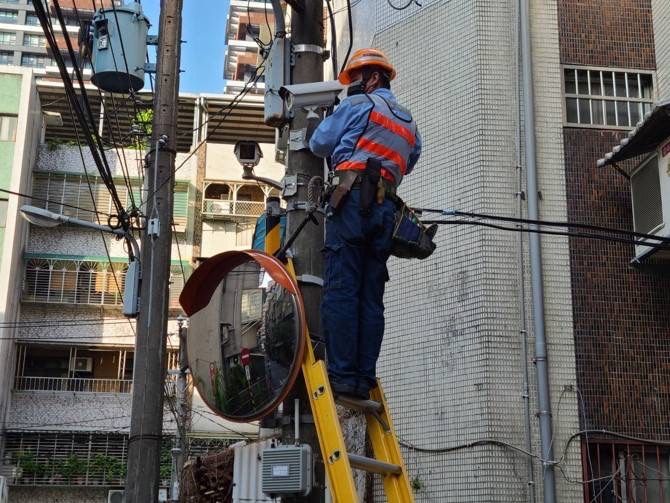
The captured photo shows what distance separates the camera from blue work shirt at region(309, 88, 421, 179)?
6.73m

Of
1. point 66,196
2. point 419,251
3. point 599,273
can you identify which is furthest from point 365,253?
point 66,196

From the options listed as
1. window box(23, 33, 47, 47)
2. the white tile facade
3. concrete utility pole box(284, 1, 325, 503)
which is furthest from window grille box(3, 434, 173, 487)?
window box(23, 33, 47, 47)

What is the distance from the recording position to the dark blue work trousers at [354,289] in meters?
6.30

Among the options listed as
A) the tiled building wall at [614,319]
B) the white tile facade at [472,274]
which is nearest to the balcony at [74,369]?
the white tile facade at [472,274]

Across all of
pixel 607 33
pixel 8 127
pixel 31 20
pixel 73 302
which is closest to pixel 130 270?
pixel 607 33

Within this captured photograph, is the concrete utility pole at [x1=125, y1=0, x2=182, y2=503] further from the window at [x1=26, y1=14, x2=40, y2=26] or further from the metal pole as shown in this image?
the window at [x1=26, y1=14, x2=40, y2=26]

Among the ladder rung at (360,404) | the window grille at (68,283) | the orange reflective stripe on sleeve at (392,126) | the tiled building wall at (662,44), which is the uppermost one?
the window grille at (68,283)

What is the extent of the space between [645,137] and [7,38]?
113 m

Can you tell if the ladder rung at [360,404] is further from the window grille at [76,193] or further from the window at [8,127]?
the window at [8,127]

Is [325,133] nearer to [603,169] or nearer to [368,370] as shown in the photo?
[368,370]

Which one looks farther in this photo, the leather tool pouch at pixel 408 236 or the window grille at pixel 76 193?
the window grille at pixel 76 193

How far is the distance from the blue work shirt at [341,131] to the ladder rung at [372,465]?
6.20 ft

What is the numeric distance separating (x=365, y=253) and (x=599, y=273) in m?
6.63

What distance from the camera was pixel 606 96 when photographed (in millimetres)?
13820
